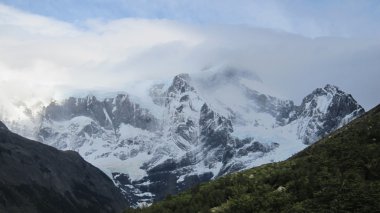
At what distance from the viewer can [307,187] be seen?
35344 millimetres

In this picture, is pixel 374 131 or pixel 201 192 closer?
pixel 201 192

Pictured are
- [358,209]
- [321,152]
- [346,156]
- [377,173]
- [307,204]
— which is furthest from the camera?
[321,152]

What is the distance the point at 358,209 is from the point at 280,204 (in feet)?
16.8

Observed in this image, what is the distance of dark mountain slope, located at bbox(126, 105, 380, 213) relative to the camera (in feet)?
105

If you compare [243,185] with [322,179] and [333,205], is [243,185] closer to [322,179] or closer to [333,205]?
[322,179]

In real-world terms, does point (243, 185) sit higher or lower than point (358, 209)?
higher

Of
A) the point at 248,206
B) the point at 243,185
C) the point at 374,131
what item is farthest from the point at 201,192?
the point at 374,131

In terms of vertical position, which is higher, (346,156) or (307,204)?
(346,156)

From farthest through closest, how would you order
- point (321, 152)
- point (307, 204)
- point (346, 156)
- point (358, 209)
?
point (321, 152) < point (346, 156) < point (307, 204) < point (358, 209)

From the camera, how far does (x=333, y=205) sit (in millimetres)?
31172

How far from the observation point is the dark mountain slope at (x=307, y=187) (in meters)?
32.0

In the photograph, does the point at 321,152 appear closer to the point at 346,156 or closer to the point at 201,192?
the point at 346,156

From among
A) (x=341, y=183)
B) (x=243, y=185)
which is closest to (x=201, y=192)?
(x=243, y=185)

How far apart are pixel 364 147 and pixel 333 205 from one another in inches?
413
